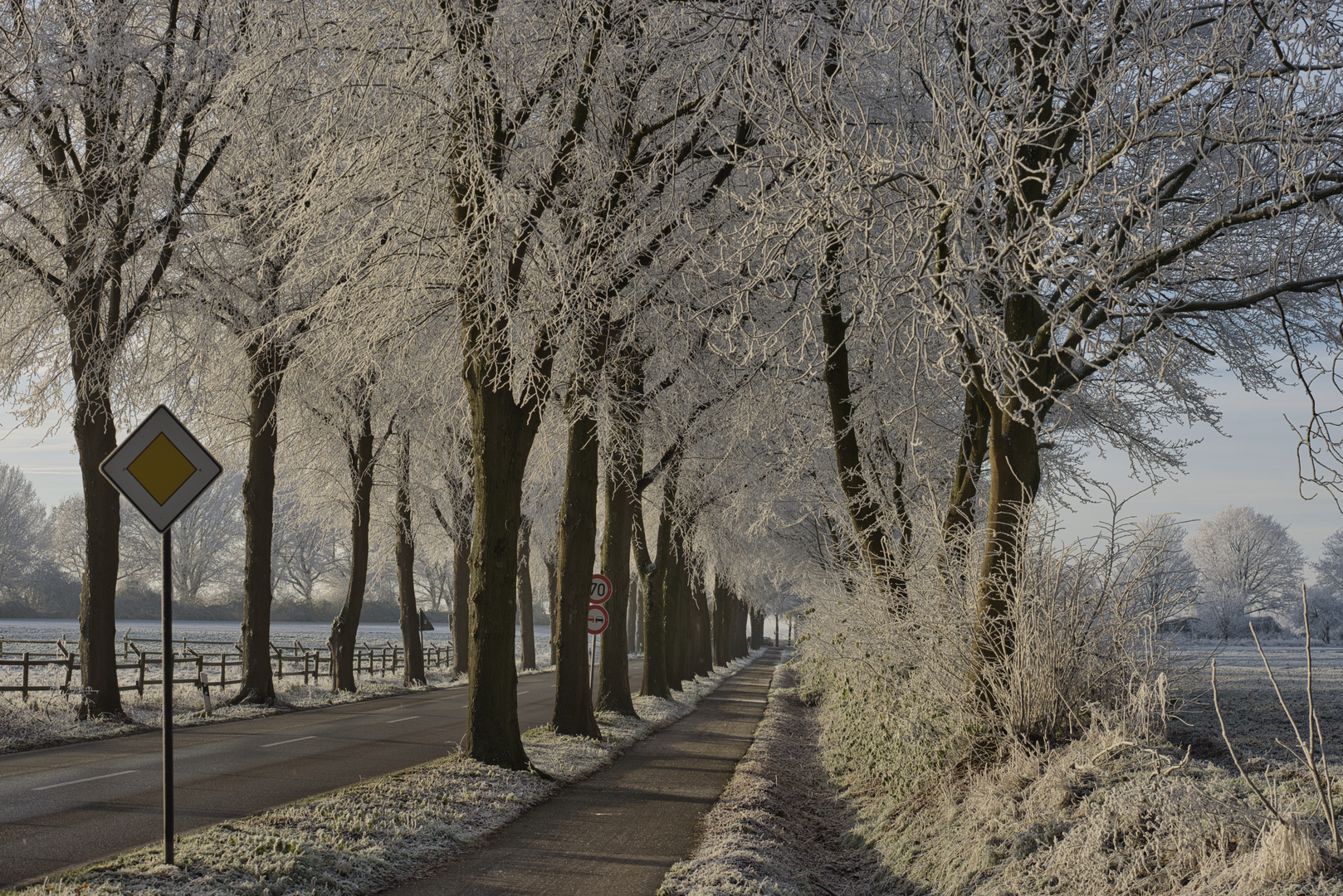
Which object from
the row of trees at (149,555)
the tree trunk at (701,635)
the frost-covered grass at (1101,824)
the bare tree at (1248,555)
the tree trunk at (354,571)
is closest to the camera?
the frost-covered grass at (1101,824)

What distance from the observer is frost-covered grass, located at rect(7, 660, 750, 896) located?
615 centimetres

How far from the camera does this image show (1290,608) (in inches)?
2608

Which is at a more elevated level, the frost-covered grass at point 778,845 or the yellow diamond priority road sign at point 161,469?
the yellow diamond priority road sign at point 161,469

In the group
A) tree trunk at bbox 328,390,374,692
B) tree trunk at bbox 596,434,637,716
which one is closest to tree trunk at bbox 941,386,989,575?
tree trunk at bbox 596,434,637,716

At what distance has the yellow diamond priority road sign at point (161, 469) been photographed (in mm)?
6656

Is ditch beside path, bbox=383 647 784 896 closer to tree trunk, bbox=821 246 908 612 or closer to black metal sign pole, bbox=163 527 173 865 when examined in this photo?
black metal sign pole, bbox=163 527 173 865

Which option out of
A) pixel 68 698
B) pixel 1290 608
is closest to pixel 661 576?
pixel 68 698

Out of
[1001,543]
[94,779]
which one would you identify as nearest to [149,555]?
[94,779]

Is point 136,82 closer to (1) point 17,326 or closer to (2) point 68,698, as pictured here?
(1) point 17,326

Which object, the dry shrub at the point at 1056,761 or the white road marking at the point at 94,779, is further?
the white road marking at the point at 94,779

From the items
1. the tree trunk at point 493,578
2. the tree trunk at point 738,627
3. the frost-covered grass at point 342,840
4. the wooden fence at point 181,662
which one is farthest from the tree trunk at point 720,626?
the frost-covered grass at point 342,840

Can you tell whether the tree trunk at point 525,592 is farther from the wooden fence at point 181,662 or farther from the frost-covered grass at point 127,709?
the frost-covered grass at point 127,709

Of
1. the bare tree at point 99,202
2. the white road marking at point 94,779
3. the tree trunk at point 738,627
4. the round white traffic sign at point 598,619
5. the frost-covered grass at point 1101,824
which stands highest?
the bare tree at point 99,202

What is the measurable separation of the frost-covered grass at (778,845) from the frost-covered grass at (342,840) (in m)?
1.99
